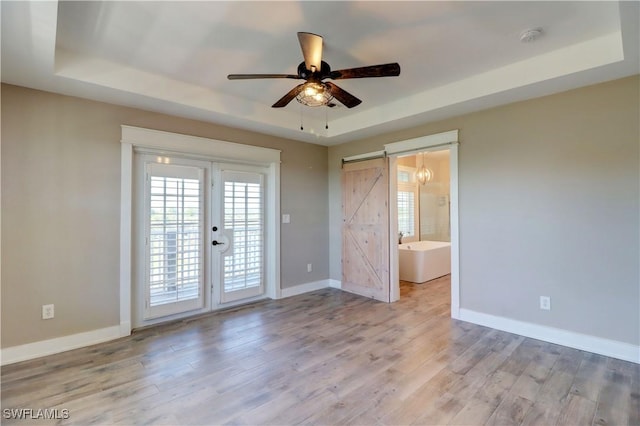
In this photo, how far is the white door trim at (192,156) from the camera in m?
3.34

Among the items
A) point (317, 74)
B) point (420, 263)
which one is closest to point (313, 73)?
point (317, 74)

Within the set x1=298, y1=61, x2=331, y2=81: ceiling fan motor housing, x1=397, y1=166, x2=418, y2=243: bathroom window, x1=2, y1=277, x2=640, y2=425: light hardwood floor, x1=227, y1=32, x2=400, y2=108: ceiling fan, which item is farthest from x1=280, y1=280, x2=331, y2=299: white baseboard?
x1=298, y1=61, x2=331, y2=81: ceiling fan motor housing

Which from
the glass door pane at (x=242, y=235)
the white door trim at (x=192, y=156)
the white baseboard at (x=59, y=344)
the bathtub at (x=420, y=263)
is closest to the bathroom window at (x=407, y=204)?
the bathtub at (x=420, y=263)

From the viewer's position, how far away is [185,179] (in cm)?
383

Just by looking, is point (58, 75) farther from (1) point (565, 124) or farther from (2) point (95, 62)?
(1) point (565, 124)

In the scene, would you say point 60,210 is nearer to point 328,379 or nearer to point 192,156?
point 192,156

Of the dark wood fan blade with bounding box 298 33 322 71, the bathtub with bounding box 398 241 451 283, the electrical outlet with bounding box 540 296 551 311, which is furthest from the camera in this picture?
the bathtub with bounding box 398 241 451 283

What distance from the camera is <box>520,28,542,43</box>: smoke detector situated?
238 centimetres

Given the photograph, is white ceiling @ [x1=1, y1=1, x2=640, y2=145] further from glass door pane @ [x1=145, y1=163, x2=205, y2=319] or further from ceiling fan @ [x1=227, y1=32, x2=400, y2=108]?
glass door pane @ [x1=145, y1=163, x2=205, y2=319]

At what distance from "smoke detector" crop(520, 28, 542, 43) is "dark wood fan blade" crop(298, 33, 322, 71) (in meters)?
1.68

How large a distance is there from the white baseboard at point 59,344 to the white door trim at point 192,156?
0.09m

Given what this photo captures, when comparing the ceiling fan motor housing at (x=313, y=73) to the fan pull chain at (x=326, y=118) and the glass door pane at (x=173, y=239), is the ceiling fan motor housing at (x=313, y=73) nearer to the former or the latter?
the fan pull chain at (x=326, y=118)

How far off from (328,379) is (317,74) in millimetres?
2427

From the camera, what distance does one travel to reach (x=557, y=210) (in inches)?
121
